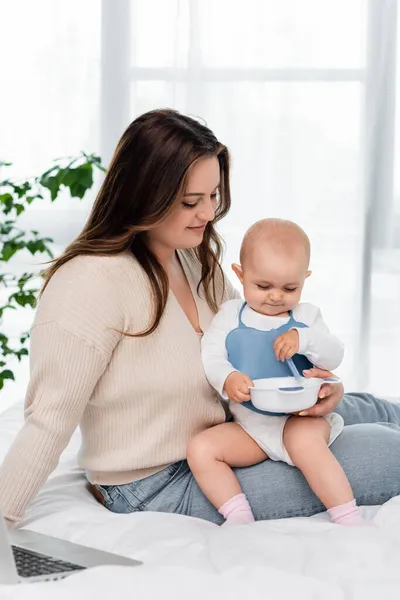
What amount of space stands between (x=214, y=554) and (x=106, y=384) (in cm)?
47

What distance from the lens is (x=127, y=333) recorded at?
1820mm

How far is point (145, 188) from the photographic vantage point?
6.07 ft

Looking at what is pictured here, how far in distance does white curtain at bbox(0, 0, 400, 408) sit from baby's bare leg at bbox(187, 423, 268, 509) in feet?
6.56

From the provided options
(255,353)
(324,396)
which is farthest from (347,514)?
(255,353)

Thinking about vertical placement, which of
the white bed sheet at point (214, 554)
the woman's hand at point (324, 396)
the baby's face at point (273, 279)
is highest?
the baby's face at point (273, 279)

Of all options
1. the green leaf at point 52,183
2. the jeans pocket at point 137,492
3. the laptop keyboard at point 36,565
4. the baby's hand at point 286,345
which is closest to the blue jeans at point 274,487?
the jeans pocket at point 137,492

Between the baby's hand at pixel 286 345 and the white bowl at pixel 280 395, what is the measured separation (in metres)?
0.05

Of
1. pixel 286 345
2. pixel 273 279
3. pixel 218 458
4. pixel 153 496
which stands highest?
pixel 273 279

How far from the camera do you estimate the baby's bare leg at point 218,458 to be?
1.77 meters

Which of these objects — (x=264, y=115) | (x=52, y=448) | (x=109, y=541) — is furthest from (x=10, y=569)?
(x=264, y=115)

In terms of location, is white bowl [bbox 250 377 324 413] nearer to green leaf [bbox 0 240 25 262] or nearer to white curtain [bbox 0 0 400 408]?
green leaf [bbox 0 240 25 262]

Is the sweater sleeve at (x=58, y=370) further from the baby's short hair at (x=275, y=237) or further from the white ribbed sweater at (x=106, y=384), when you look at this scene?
the baby's short hair at (x=275, y=237)

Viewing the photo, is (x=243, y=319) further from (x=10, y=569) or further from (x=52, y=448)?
(x=10, y=569)

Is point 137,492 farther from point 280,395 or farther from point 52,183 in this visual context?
point 52,183
